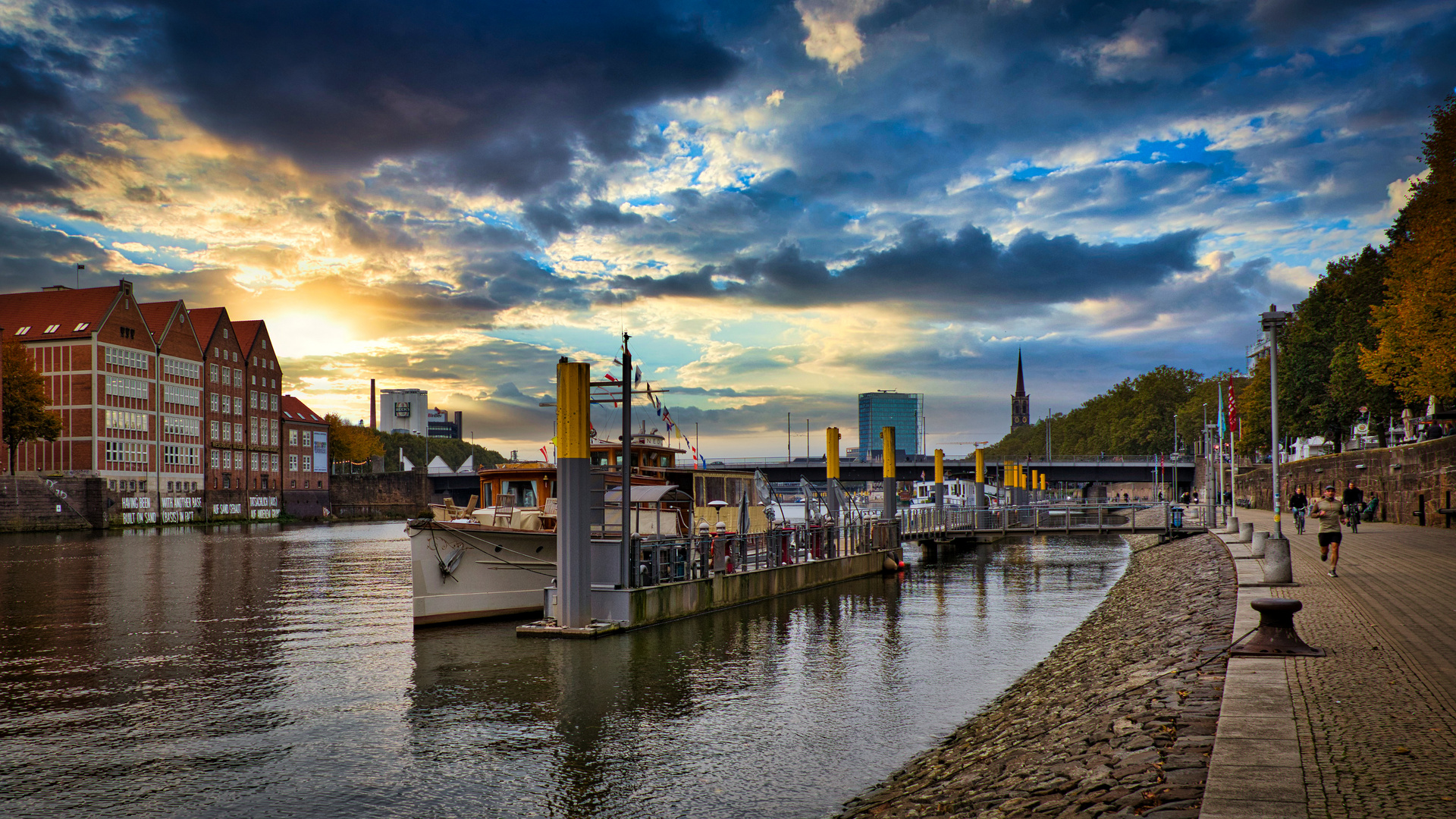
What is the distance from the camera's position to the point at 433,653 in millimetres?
A: 20953

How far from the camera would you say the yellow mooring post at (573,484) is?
20.6m

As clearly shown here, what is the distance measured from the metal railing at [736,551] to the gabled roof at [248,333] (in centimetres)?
9434

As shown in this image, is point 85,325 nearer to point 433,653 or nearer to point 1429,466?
point 433,653

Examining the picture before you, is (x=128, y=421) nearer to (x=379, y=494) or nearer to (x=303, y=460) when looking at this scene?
(x=303, y=460)

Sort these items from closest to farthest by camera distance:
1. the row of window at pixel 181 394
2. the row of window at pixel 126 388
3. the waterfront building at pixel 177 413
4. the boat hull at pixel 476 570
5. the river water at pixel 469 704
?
the river water at pixel 469 704 < the boat hull at pixel 476 570 < the row of window at pixel 126 388 < the waterfront building at pixel 177 413 < the row of window at pixel 181 394

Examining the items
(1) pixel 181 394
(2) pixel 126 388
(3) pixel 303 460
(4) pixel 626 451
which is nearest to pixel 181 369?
(1) pixel 181 394

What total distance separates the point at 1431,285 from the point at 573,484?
30.8 meters

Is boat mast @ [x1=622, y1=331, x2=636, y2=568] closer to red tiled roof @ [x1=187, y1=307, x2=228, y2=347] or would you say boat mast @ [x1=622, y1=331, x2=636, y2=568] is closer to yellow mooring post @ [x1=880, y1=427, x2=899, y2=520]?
yellow mooring post @ [x1=880, y1=427, x2=899, y2=520]

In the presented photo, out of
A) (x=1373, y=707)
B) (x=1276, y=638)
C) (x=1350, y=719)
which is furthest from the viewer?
(x=1276, y=638)

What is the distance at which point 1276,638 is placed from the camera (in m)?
12.8

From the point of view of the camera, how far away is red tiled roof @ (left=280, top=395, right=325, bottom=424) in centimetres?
12456

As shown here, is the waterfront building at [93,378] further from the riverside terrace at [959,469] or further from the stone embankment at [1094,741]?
the stone embankment at [1094,741]

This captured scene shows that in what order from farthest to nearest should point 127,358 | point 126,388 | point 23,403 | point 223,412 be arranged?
1. point 223,412
2. point 127,358
3. point 126,388
4. point 23,403

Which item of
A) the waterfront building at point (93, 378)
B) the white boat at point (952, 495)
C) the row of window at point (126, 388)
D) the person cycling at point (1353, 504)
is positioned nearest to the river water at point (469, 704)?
the person cycling at point (1353, 504)
